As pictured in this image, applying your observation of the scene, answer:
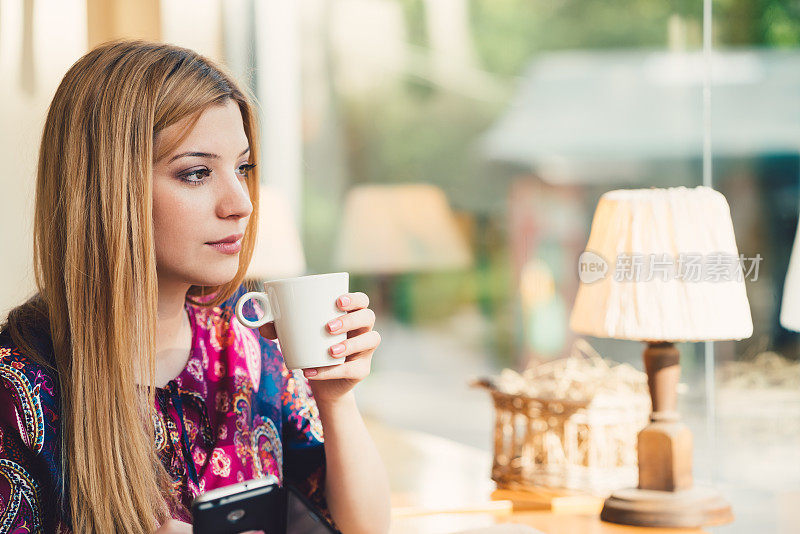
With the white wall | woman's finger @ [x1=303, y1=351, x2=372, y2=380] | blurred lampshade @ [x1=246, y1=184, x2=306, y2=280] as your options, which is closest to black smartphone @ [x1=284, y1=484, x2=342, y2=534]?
woman's finger @ [x1=303, y1=351, x2=372, y2=380]

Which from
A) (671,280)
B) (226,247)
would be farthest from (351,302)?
(671,280)

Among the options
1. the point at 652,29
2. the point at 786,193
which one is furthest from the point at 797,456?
the point at 652,29

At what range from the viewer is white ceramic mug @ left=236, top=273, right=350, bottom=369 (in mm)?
803

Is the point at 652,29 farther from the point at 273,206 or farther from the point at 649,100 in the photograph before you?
the point at 273,206

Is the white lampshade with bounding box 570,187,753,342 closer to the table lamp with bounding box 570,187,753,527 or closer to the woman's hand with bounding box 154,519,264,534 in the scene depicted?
the table lamp with bounding box 570,187,753,527

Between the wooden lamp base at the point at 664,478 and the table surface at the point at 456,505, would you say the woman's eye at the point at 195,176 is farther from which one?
the wooden lamp base at the point at 664,478

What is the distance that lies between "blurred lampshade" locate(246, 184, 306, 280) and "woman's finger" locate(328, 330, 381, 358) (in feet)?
4.44

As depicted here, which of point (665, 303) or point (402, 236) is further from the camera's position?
point (402, 236)

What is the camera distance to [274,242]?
2.26 m

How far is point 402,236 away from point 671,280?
179 cm

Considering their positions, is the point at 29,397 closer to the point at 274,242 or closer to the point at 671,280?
the point at 671,280

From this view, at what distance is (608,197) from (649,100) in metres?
1.49

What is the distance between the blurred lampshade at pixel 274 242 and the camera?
7.32 ft

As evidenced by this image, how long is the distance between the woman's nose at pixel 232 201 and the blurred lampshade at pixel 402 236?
1.99 m
